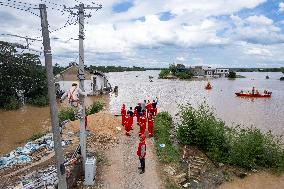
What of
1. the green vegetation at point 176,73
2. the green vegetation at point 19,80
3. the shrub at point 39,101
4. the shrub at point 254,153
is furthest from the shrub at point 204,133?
the green vegetation at point 176,73

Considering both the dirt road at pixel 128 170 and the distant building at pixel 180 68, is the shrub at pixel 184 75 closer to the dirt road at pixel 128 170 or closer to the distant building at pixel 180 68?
the distant building at pixel 180 68

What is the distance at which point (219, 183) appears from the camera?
53.0 ft

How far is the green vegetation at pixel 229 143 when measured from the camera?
699 inches

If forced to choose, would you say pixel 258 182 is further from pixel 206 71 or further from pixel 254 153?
pixel 206 71

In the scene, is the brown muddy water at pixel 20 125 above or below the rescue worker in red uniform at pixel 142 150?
below

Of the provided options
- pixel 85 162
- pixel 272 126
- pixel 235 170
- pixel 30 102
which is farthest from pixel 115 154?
pixel 30 102

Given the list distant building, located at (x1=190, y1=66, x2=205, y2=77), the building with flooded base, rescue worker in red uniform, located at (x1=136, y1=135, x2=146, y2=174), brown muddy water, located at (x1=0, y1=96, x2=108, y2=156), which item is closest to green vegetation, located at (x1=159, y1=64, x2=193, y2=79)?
the building with flooded base

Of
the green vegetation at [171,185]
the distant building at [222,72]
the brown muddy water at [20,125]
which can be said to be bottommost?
the brown muddy water at [20,125]

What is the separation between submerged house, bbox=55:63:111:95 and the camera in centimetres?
4172

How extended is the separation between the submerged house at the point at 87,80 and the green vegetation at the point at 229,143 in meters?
24.0

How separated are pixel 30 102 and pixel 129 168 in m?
28.6

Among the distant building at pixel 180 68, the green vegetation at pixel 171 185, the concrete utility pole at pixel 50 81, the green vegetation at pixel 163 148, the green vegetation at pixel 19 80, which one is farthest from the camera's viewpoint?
the distant building at pixel 180 68

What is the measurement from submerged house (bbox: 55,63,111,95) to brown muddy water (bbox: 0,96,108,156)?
451cm

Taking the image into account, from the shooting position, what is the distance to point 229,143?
18.7 meters
